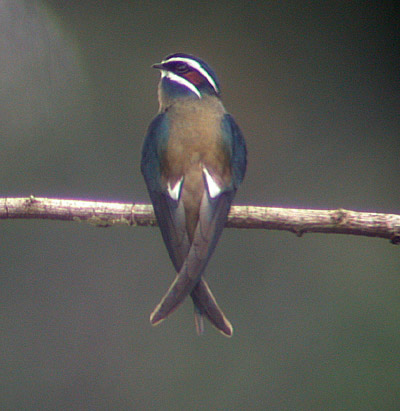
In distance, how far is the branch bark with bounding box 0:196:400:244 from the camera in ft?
5.99

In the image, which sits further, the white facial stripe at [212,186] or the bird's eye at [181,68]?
the bird's eye at [181,68]

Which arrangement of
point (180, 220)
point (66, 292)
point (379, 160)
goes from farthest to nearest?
point (379, 160) → point (66, 292) → point (180, 220)

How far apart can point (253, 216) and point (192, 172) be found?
252mm

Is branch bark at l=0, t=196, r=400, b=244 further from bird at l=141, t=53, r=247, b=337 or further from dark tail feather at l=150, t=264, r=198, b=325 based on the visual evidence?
dark tail feather at l=150, t=264, r=198, b=325

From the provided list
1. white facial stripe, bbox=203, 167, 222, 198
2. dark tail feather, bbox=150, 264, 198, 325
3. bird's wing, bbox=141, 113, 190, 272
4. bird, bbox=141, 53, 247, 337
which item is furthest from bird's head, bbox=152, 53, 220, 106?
dark tail feather, bbox=150, 264, 198, 325

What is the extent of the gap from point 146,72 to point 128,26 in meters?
0.25

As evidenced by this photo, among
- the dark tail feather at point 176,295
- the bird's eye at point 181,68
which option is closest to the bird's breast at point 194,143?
the bird's eye at point 181,68

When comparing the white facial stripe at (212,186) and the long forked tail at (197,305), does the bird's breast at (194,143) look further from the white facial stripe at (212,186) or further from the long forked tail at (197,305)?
the long forked tail at (197,305)

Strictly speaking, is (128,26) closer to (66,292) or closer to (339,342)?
(66,292)

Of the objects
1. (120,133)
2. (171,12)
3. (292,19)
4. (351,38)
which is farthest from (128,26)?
(351,38)

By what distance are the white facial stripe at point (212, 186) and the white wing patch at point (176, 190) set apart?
9 centimetres

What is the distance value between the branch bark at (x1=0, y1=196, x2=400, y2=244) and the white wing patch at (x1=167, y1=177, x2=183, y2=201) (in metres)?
0.13

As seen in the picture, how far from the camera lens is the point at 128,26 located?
266 cm

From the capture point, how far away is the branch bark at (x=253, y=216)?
1.83 m
